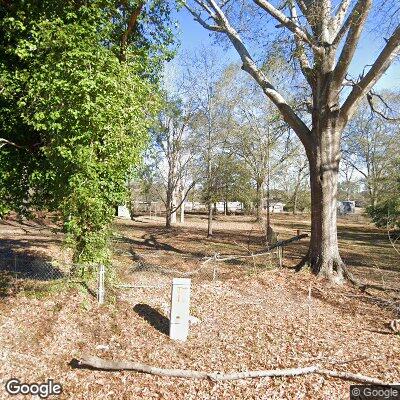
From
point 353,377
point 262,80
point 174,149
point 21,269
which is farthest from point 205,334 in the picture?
point 174,149

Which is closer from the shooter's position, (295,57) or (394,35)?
(394,35)

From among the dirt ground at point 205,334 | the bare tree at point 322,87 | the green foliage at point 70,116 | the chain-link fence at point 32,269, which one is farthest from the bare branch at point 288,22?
the chain-link fence at point 32,269

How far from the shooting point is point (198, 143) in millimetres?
25969

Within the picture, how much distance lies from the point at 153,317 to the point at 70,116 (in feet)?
14.5

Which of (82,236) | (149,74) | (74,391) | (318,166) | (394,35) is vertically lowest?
(74,391)

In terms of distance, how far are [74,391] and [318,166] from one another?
836cm

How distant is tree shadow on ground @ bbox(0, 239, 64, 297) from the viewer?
8344mm

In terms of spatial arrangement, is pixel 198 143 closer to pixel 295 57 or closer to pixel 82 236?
pixel 295 57

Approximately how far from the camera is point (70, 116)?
620cm

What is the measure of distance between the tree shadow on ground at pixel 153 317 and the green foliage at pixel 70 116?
4.78ft

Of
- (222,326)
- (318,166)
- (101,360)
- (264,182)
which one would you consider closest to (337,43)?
(318,166)

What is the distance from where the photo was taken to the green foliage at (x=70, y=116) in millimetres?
6227

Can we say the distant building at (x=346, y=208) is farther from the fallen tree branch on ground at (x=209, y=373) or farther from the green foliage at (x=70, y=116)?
the fallen tree branch on ground at (x=209, y=373)

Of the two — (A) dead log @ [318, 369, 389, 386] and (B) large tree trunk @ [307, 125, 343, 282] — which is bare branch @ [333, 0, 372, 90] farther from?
(A) dead log @ [318, 369, 389, 386]
